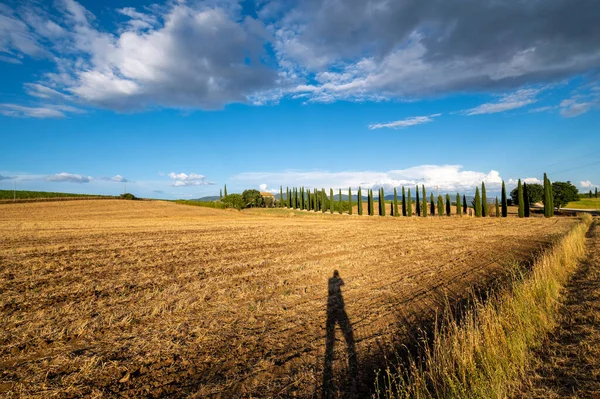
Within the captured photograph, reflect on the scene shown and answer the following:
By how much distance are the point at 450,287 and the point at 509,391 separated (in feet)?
19.8

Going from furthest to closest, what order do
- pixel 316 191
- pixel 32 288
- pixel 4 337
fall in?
pixel 316 191 → pixel 32 288 → pixel 4 337

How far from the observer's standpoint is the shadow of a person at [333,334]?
455 cm

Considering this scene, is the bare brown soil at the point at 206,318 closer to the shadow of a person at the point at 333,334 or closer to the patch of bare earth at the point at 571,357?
the shadow of a person at the point at 333,334

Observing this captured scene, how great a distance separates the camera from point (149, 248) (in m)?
17.0

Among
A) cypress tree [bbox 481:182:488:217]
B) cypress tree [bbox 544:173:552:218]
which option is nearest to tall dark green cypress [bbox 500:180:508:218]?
cypress tree [bbox 481:182:488:217]

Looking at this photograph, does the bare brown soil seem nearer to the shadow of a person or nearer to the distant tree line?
the shadow of a person

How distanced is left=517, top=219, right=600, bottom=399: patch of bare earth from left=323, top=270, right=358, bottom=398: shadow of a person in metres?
2.33

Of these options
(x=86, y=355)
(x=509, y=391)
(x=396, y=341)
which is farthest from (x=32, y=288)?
(x=509, y=391)

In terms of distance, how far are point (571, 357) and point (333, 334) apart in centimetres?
378

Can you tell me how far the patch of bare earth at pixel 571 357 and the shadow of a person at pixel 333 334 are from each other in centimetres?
233

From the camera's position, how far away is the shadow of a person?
14.9 ft

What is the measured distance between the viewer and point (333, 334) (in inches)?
239

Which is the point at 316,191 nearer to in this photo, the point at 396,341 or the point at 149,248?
the point at 149,248

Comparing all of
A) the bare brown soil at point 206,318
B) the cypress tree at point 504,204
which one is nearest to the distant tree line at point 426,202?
the cypress tree at point 504,204
